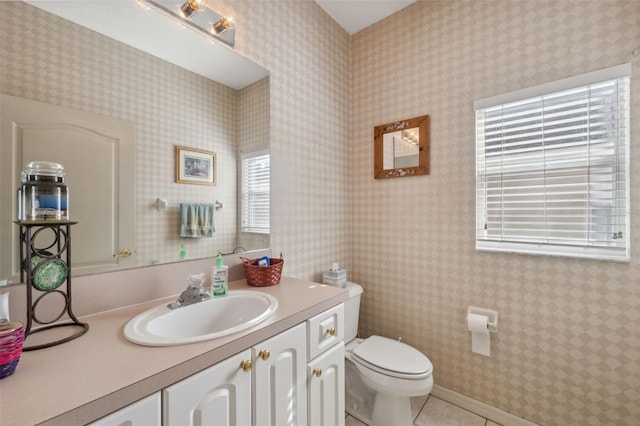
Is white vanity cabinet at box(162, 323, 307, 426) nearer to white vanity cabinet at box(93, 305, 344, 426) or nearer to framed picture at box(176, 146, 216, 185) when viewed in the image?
white vanity cabinet at box(93, 305, 344, 426)

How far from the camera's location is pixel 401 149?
1986mm

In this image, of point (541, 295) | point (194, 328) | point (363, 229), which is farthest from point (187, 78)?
point (541, 295)

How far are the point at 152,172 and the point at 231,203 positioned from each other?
40 centimetres

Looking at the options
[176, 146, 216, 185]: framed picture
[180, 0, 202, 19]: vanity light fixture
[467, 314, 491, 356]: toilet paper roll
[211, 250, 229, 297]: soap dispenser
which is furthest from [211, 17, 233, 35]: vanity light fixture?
[467, 314, 491, 356]: toilet paper roll

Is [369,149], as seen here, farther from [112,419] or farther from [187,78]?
[112,419]

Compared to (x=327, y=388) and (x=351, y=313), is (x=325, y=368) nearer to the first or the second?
(x=327, y=388)

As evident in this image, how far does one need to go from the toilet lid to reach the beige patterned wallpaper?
1.18 ft

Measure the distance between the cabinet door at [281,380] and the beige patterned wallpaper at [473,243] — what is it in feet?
3.78

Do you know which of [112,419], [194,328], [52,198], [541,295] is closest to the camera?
[112,419]

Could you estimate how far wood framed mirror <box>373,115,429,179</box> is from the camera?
6.12ft

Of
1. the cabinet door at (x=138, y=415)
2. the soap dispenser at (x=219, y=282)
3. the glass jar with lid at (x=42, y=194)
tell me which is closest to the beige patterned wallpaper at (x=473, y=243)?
the soap dispenser at (x=219, y=282)

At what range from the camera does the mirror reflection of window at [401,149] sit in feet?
6.29

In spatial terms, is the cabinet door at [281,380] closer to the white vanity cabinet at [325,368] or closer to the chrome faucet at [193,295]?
the white vanity cabinet at [325,368]

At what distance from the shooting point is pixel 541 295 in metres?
1.50
